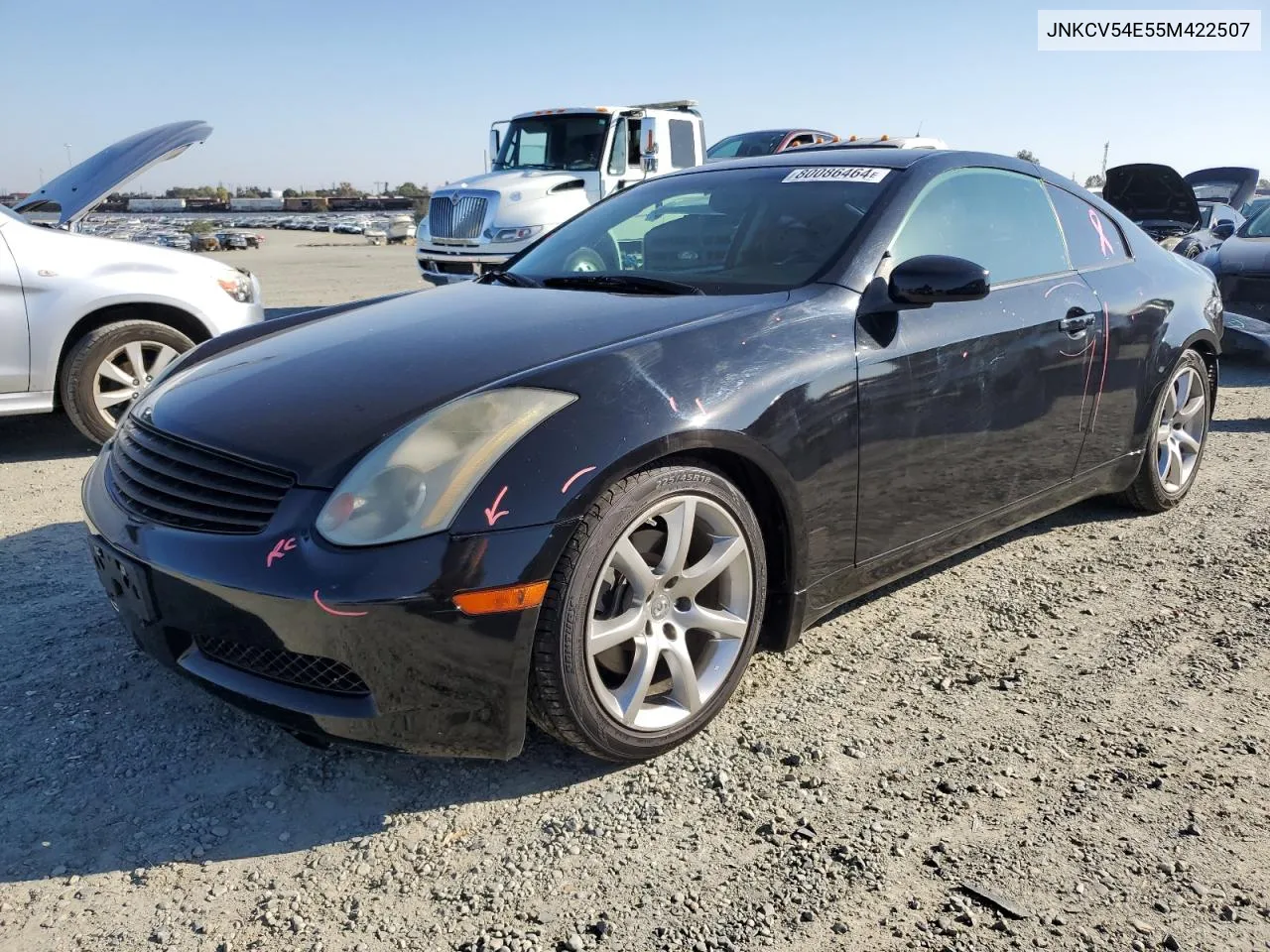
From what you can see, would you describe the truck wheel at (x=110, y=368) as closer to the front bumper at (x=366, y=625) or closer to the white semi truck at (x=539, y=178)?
the front bumper at (x=366, y=625)

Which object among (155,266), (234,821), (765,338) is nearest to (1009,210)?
(765,338)

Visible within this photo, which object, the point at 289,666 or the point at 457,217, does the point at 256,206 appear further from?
the point at 289,666

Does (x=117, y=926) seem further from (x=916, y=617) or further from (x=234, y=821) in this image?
(x=916, y=617)

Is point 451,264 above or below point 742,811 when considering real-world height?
above

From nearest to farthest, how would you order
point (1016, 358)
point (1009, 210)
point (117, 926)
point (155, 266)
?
point (117, 926) → point (1016, 358) → point (1009, 210) → point (155, 266)

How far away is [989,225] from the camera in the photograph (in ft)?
11.4

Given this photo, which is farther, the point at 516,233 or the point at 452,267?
the point at 452,267

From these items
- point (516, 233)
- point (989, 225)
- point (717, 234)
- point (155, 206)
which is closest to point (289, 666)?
point (717, 234)

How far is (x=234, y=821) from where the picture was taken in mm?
2285

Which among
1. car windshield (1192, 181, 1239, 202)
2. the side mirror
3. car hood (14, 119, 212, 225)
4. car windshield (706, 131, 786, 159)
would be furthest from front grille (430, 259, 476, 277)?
car windshield (1192, 181, 1239, 202)

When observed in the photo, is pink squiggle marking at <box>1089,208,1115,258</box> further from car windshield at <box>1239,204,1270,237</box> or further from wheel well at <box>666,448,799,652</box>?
car windshield at <box>1239,204,1270,237</box>

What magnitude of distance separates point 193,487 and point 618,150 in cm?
1123

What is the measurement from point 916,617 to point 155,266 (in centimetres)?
447

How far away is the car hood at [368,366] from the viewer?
233 centimetres
